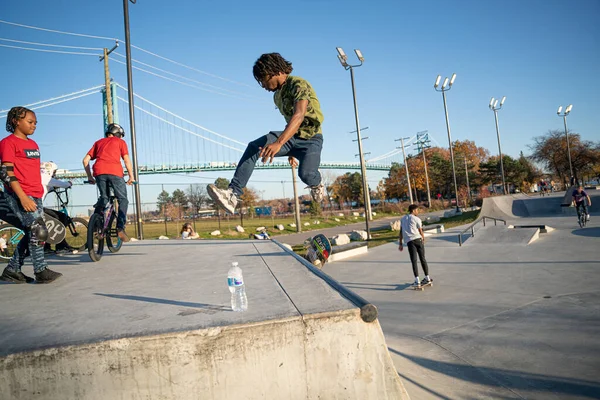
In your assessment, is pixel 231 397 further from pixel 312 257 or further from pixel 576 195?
pixel 576 195

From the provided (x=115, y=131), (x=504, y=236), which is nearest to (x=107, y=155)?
(x=115, y=131)

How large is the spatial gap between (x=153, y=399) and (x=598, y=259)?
11478mm

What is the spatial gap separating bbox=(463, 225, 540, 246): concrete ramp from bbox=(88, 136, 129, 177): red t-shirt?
12.7 meters

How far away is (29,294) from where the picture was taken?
314 centimetres

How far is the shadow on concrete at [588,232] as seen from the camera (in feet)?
41.3

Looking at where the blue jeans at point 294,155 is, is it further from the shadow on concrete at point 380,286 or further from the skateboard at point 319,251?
the skateboard at point 319,251

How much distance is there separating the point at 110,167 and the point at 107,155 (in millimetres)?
162

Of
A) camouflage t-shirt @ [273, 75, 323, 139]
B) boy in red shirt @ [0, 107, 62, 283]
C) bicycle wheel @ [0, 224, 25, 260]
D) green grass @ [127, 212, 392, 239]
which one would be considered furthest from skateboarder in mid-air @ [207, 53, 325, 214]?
green grass @ [127, 212, 392, 239]

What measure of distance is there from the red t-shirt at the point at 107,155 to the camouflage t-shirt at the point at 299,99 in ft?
8.56

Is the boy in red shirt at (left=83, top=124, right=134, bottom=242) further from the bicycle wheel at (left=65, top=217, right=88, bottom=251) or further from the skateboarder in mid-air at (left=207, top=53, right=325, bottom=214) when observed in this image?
the skateboarder in mid-air at (left=207, top=53, right=325, bottom=214)

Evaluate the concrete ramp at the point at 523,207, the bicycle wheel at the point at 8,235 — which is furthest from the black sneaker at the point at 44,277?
the concrete ramp at the point at 523,207

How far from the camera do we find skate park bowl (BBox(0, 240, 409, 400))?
1826 millimetres

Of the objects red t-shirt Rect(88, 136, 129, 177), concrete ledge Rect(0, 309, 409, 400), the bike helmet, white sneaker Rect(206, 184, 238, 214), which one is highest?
the bike helmet

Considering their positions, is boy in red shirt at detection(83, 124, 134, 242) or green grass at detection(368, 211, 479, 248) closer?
boy in red shirt at detection(83, 124, 134, 242)
